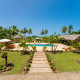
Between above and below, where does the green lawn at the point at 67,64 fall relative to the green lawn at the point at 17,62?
below

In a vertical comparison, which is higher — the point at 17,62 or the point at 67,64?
the point at 17,62

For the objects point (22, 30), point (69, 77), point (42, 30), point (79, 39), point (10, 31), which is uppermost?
point (42, 30)

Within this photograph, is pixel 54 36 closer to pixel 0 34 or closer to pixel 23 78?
pixel 23 78

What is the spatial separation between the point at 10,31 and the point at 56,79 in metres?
36.7

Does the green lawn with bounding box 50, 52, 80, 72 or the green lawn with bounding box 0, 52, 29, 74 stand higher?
the green lawn with bounding box 0, 52, 29, 74

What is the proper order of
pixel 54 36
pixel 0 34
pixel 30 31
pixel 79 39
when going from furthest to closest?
1. pixel 30 31
2. pixel 0 34
3. pixel 79 39
4. pixel 54 36

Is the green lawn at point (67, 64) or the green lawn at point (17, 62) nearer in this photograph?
the green lawn at point (17, 62)

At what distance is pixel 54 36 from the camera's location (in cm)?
1303

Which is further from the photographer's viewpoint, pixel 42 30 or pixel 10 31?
pixel 42 30

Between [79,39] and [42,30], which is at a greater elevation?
[42,30]

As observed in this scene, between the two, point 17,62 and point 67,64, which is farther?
point 17,62

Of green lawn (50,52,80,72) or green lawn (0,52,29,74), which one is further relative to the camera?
green lawn (50,52,80,72)

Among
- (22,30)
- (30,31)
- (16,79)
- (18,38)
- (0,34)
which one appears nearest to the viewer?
(16,79)

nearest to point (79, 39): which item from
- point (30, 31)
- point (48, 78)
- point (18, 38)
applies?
point (48, 78)
